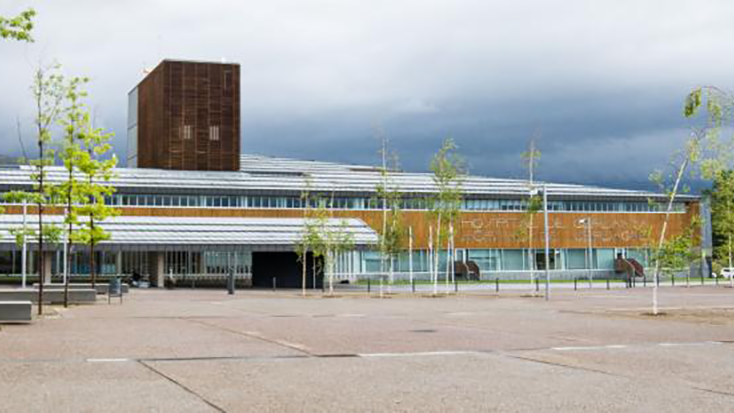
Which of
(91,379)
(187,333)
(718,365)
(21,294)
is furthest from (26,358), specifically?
(21,294)

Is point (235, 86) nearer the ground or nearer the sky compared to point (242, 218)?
nearer the sky

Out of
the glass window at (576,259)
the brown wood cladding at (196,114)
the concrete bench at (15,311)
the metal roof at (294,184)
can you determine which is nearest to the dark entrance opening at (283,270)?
the metal roof at (294,184)

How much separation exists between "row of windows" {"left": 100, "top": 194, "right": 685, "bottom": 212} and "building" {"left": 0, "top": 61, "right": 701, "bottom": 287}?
0.33 ft

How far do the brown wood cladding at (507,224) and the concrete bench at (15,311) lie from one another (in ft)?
162

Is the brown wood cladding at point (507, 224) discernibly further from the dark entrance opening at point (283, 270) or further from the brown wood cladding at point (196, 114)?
the brown wood cladding at point (196, 114)

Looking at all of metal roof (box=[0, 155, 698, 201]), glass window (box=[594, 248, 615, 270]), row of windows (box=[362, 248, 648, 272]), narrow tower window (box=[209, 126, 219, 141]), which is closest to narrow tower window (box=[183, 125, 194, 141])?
narrow tower window (box=[209, 126, 219, 141])

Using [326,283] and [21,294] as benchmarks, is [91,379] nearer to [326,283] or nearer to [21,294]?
[21,294]

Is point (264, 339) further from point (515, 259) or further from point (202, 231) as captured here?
point (515, 259)

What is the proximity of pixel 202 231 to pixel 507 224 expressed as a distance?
31.7 meters

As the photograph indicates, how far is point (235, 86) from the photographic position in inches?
3329

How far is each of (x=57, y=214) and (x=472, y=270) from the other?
123 ft

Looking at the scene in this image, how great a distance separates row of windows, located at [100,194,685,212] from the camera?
7188 cm

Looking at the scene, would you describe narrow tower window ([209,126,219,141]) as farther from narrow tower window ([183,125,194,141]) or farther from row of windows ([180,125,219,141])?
narrow tower window ([183,125,194,141])

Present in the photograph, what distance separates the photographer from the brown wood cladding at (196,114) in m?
82.7
